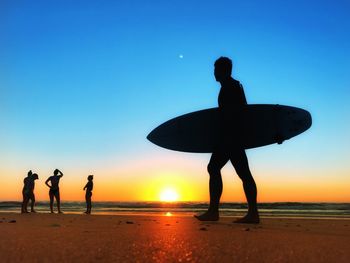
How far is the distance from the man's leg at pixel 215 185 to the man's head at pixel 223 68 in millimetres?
1008

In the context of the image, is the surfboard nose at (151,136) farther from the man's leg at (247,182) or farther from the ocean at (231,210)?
the ocean at (231,210)

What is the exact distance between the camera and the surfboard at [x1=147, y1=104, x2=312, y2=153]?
234 inches

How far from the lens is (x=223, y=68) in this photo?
201 inches

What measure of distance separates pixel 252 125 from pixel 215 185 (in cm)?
147

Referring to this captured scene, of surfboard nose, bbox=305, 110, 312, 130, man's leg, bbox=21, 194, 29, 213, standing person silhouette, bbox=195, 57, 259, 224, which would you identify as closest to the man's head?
standing person silhouette, bbox=195, 57, 259, 224

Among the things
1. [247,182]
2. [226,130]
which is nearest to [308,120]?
[226,130]

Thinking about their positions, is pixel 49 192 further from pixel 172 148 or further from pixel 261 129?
pixel 261 129

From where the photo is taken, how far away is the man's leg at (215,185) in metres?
4.97

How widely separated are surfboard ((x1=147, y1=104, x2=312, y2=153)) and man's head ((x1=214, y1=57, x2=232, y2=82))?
0.78 m

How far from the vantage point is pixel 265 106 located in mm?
5922

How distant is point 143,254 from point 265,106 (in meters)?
4.42

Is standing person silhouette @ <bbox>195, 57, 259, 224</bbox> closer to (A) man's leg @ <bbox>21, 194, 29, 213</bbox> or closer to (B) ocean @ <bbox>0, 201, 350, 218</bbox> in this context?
(B) ocean @ <bbox>0, 201, 350, 218</bbox>

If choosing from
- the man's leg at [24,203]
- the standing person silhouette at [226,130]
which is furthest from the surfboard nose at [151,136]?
the man's leg at [24,203]

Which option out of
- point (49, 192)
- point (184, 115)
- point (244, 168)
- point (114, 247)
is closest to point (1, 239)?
point (114, 247)
